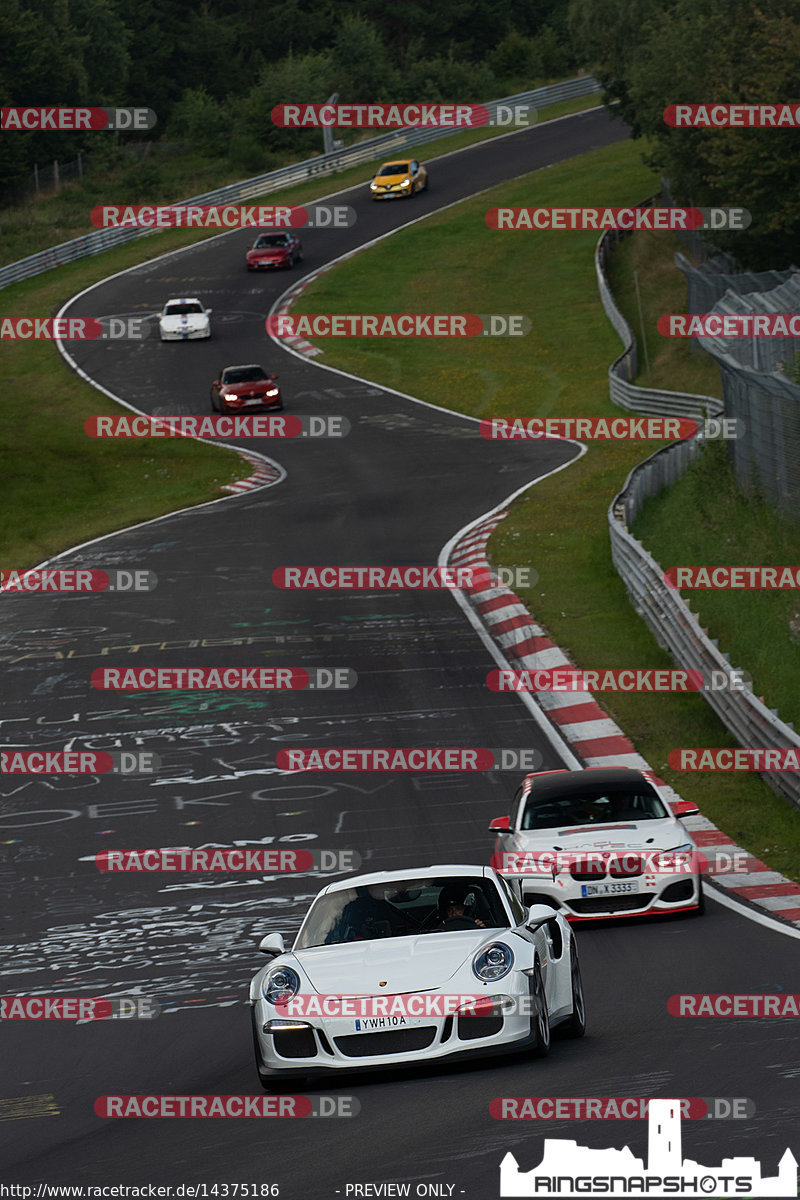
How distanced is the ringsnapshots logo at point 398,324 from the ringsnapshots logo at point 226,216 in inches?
528

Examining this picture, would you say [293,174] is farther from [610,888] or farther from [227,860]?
[610,888]

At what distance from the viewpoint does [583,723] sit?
810 inches

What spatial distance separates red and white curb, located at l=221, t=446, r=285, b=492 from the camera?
3845cm

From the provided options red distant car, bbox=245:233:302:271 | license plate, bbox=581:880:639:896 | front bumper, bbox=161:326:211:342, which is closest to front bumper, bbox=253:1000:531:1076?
license plate, bbox=581:880:639:896

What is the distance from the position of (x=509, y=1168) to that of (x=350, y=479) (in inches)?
1231

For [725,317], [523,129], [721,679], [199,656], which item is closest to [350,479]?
[725,317]

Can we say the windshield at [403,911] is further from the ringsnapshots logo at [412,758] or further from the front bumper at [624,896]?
the ringsnapshots logo at [412,758]

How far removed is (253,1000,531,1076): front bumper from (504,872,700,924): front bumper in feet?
15.1

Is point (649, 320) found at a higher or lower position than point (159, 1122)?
lower

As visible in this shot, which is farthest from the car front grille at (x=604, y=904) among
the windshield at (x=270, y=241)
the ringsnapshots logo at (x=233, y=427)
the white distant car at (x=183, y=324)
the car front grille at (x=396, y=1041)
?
the windshield at (x=270, y=241)

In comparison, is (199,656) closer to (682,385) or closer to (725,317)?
(725,317)

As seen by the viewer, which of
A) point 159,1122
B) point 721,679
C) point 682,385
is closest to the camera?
point 159,1122

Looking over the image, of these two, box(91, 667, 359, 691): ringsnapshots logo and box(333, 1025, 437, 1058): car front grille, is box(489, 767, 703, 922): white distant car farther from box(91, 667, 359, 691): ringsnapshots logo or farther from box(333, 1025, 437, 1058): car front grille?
box(91, 667, 359, 691): ringsnapshots logo

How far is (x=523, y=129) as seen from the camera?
8269cm
